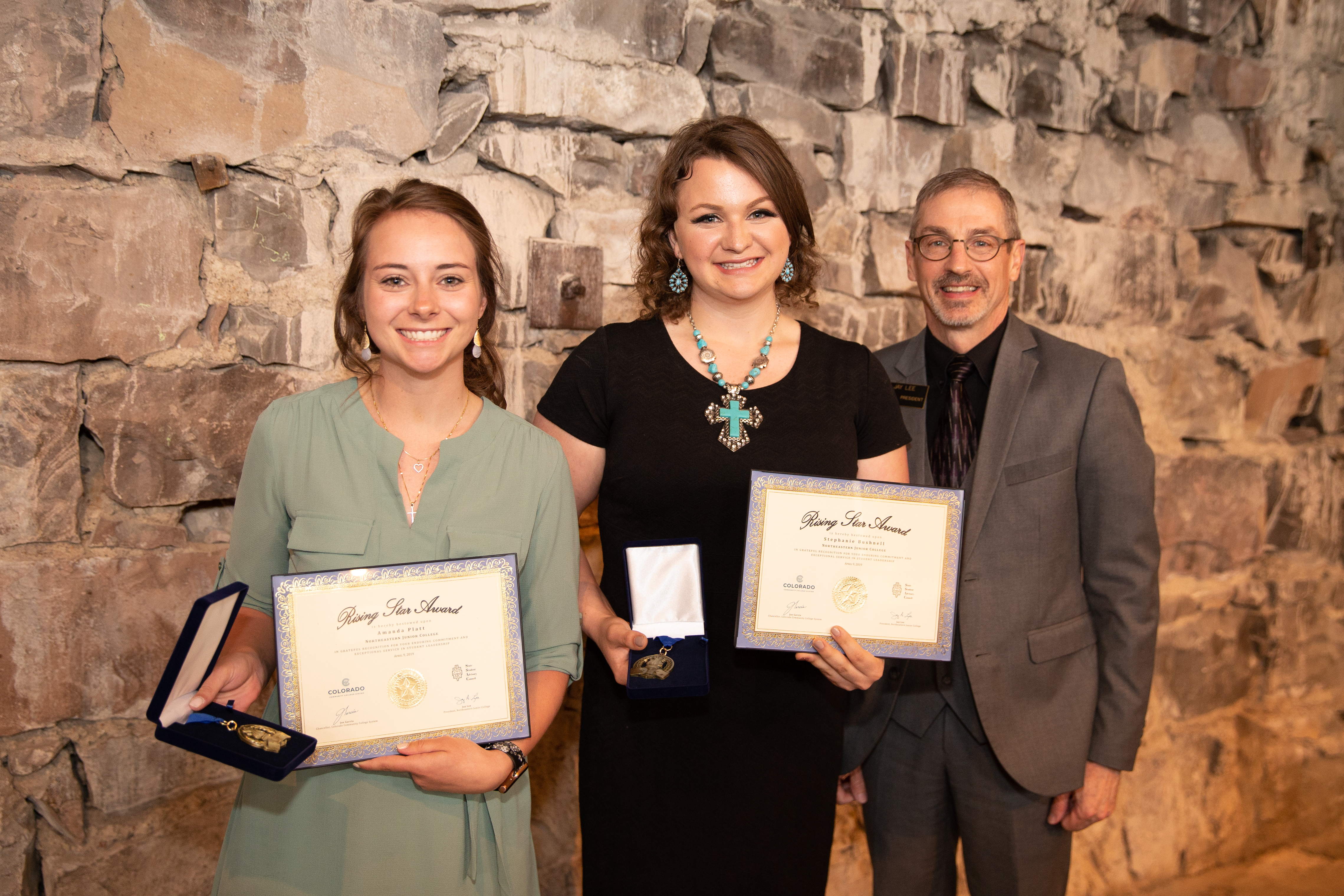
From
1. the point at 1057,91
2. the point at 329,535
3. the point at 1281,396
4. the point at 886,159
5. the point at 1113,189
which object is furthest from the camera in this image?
the point at 1281,396

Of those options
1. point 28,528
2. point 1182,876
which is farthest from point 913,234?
point 1182,876

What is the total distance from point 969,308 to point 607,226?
2.84 ft

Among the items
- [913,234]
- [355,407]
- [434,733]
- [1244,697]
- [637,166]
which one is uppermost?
[637,166]

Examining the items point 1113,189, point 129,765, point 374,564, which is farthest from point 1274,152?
point 129,765

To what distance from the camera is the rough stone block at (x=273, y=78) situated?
174 cm

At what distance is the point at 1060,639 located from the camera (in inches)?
75.1

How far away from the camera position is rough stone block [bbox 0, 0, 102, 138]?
5.43 ft

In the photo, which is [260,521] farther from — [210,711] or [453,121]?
[453,121]

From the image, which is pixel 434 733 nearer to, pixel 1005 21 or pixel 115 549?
pixel 115 549

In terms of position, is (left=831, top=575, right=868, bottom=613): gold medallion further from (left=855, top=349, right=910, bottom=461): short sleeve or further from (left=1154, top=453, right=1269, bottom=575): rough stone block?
(left=1154, top=453, right=1269, bottom=575): rough stone block

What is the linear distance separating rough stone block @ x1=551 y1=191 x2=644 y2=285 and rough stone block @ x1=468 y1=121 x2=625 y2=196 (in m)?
0.04

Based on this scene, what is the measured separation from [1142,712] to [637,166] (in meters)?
1.69

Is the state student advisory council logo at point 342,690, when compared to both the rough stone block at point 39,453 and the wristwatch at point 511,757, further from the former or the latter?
the rough stone block at point 39,453

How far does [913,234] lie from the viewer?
2080 mm
